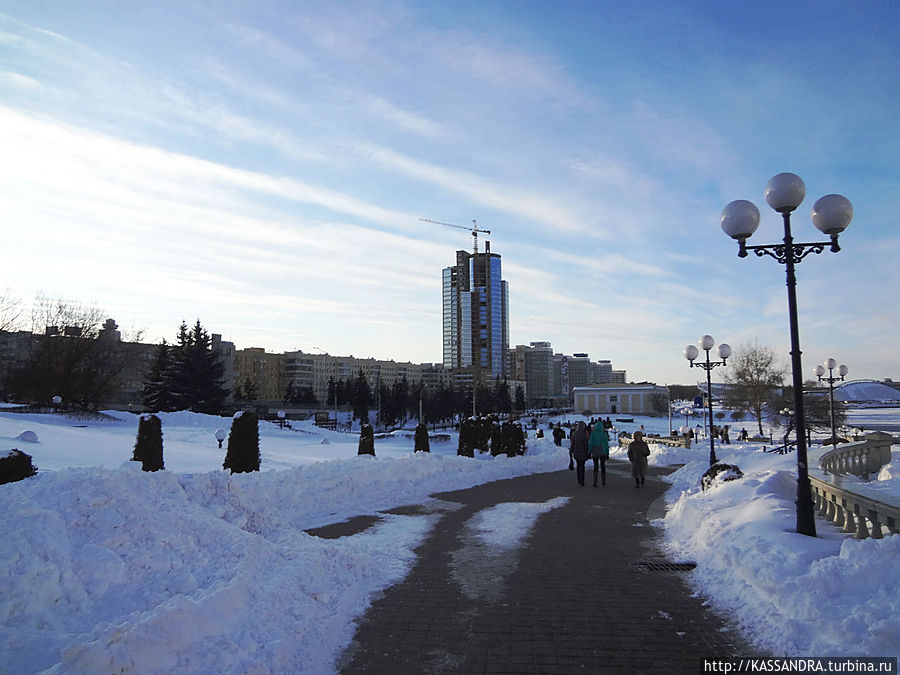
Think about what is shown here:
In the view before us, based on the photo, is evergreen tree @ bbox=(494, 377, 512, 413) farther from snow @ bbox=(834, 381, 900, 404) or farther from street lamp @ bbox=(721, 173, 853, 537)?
street lamp @ bbox=(721, 173, 853, 537)

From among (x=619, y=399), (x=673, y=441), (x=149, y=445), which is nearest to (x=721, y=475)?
(x=149, y=445)

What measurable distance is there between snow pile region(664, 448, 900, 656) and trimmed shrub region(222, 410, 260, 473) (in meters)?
9.96

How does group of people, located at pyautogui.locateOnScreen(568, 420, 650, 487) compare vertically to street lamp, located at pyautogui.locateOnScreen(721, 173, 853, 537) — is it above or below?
below

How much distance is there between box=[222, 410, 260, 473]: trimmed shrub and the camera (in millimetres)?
14500

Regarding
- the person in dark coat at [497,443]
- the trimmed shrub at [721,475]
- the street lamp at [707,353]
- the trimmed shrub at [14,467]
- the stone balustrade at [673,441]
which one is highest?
the street lamp at [707,353]

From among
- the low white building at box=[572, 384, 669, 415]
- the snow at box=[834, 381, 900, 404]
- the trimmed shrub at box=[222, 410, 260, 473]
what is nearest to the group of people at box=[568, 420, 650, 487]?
the trimmed shrub at box=[222, 410, 260, 473]

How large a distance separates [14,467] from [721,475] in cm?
1244

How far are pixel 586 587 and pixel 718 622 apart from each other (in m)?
1.63

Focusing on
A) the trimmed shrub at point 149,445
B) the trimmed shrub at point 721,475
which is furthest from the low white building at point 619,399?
the trimmed shrub at point 149,445

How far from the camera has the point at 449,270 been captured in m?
176

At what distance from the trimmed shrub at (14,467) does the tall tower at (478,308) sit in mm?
159630

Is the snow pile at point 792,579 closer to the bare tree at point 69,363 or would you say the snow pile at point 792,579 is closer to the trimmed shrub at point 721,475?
the trimmed shrub at point 721,475

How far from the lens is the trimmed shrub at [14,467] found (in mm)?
7062

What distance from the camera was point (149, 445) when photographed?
45.0 feet
